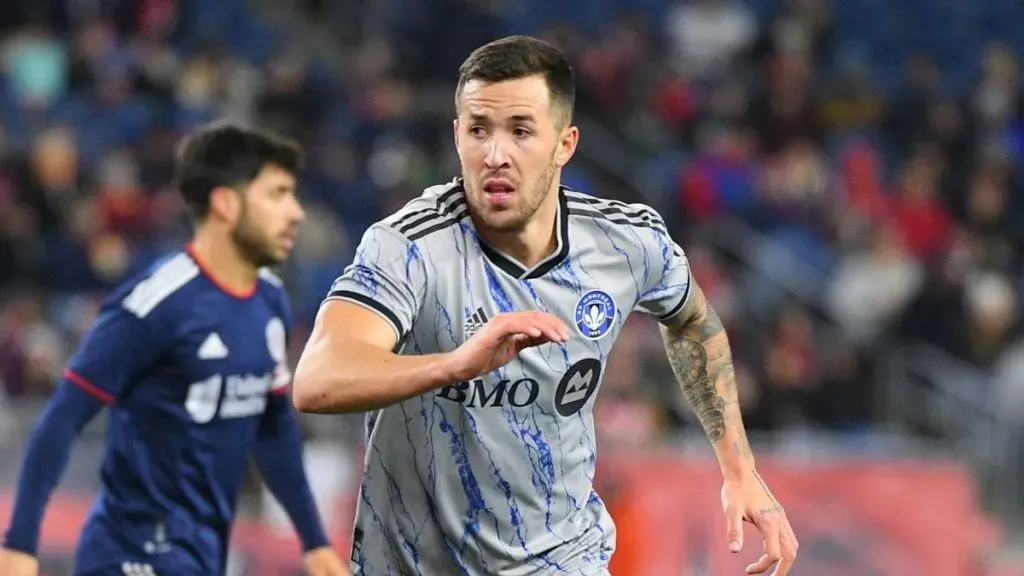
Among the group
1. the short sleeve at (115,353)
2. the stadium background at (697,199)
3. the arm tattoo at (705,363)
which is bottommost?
the stadium background at (697,199)

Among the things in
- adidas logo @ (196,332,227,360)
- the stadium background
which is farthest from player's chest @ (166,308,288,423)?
the stadium background

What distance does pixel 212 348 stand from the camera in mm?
5719

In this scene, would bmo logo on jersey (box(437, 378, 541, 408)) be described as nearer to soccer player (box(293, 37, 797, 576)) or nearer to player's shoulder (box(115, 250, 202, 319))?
soccer player (box(293, 37, 797, 576))

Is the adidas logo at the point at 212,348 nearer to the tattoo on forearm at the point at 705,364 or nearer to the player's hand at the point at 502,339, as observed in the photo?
the tattoo on forearm at the point at 705,364

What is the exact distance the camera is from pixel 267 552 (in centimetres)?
984

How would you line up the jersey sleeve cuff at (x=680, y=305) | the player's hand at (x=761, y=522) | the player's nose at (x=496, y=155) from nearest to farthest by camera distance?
the player's nose at (x=496, y=155)
the player's hand at (x=761, y=522)
the jersey sleeve cuff at (x=680, y=305)

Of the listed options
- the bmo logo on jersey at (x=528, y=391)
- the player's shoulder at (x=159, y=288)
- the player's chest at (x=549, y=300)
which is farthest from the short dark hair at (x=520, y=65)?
the player's shoulder at (x=159, y=288)

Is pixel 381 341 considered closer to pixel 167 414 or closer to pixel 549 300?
pixel 549 300

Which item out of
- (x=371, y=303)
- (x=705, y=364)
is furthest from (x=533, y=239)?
(x=705, y=364)

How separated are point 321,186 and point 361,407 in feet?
34.6

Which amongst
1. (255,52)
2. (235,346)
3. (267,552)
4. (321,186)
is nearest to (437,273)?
(235,346)

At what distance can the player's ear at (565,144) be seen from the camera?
14.3 ft

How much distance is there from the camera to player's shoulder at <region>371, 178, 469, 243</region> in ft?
13.6

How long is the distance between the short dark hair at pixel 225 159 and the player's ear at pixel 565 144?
1.92 m
